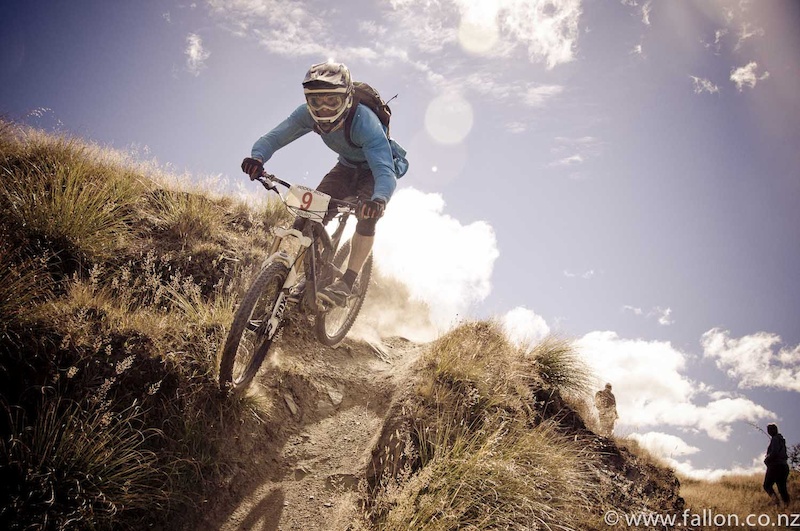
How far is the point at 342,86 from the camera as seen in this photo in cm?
388

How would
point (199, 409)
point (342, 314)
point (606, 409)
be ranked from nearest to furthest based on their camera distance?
point (199, 409) < point (342, 314) < point (606, 409)

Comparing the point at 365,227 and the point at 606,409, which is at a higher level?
the point at 365,227

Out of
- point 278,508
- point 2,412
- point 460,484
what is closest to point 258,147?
point 2,412

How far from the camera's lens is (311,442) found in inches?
155

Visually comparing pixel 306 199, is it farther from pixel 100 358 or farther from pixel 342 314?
pixel 342 314

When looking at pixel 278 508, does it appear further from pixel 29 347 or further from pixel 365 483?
pixel 29 347

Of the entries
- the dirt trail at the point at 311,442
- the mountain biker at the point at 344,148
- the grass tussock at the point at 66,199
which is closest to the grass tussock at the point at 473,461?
the dirt trail at the point at 311,442

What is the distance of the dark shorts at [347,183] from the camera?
504 centimetres

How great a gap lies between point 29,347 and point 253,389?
1.83 meters

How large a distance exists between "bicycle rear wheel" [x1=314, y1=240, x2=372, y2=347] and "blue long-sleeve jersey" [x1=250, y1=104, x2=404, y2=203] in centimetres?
154

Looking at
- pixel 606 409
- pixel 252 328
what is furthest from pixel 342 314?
pixel 606 409

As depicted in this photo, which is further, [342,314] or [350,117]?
[342,314]

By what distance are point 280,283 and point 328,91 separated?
82.2 inches

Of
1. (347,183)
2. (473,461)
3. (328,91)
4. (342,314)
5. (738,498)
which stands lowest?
(738,498)
